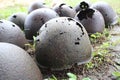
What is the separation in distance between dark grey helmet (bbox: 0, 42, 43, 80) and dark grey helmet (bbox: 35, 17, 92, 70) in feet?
2.70

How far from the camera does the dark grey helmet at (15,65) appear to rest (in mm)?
2504

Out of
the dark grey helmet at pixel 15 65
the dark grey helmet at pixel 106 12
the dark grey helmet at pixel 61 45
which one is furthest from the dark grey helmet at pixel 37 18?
the dark grey helmet at pixel 15 65

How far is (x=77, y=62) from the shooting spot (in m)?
3.61

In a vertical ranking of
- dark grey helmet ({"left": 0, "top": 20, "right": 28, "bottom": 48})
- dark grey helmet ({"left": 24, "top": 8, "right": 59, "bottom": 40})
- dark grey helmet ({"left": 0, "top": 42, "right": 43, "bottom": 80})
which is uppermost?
dark grey helmet ({"left": 24, "top": 8, "right": 59, "bottom": 40})

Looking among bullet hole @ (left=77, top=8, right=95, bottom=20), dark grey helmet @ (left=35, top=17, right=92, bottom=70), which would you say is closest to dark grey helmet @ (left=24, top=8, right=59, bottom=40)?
bullet hole @ (left=77, top=8, right=95, bottom=20)

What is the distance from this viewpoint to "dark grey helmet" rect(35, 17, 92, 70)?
3.51 meters

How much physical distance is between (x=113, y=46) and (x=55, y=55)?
145 cm

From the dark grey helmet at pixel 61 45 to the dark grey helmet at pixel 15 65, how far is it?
0.82 meters

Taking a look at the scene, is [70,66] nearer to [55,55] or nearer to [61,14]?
[55,55]

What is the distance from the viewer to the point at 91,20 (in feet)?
15.9

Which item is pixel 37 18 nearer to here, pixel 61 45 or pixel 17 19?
pixel 17 19

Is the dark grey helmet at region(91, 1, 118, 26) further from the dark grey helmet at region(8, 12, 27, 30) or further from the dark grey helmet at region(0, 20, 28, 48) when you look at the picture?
the dark grey helmet at region(0, 20, 28, 48)

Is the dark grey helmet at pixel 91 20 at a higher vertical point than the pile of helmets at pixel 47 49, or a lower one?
higher

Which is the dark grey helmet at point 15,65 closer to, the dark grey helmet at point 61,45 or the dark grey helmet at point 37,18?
the dark grey helmet at point 61,45
